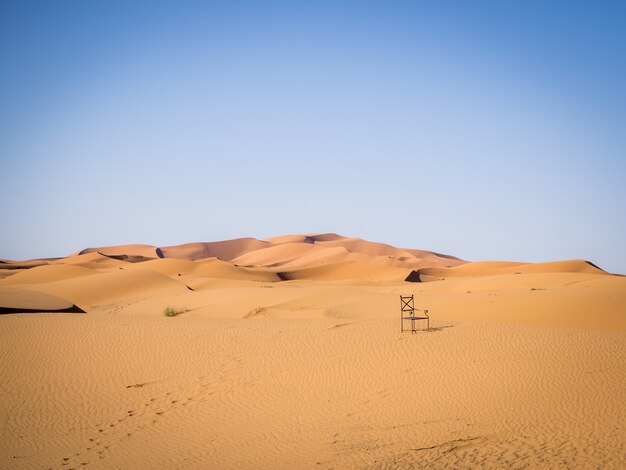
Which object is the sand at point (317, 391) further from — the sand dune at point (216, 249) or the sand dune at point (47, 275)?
the sand dune at point (216, 249)

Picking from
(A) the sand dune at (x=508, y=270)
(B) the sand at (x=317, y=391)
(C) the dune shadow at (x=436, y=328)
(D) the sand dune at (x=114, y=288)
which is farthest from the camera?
(A) the sand dune at (x=508, y=270)

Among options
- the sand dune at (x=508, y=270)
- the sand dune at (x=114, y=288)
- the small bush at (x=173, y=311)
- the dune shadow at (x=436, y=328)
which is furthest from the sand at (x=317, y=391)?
the sand dune at (x=508, y=270)

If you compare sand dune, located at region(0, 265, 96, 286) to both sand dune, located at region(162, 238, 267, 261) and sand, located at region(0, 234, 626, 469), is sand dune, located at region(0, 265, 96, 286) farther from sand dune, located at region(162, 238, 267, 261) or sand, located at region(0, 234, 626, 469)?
sand dune, located at region(162, 238, 267, 261)

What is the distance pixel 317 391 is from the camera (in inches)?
442

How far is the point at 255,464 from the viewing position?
795 centimetres

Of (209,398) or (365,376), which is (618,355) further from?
(209,398)

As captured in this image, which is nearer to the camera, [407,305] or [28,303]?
[407,305]

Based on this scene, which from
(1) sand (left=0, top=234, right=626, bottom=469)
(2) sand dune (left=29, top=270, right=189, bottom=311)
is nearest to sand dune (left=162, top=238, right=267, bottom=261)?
(2) sand dune (left=29, top=270, right=189, bottom=311)

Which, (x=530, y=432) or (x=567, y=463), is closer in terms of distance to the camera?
(x=567, y=463)

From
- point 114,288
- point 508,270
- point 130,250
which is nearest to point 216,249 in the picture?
point 130,250

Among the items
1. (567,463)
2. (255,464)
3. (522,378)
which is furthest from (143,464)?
(522,378)

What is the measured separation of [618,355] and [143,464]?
10.2 metres

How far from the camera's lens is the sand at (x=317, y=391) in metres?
8.10

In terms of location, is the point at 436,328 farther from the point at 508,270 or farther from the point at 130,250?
the point at 130,250
